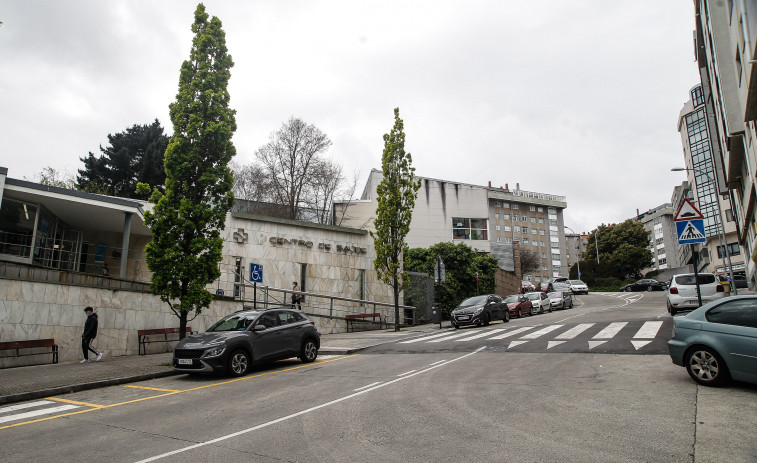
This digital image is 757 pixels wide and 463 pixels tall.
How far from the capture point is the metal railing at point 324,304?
21.8 m

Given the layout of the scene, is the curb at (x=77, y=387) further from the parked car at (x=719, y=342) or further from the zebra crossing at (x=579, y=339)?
the parked car at (x=719, y=342)

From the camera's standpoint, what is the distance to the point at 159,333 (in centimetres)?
1659

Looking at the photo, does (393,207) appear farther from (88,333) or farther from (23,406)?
(23,406)

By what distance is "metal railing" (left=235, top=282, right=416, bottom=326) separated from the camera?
859 inches

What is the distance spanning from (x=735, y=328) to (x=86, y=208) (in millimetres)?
20769

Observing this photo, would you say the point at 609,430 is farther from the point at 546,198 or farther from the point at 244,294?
the point at 546,198

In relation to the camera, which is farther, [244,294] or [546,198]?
[546,198]

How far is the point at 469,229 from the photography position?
146 feet

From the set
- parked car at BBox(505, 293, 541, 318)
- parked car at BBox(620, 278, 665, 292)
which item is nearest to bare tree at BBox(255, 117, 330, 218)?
parked car at BBox(505, 293, 541, 318)

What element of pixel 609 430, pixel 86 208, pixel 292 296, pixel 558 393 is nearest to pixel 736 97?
pixel 558 393

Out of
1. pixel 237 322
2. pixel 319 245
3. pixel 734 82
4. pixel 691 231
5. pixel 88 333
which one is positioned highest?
pixel 734 82

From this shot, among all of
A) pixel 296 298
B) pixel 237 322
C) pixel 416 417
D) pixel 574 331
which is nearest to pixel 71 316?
pixel 237 322

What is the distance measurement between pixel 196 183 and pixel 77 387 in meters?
6.72

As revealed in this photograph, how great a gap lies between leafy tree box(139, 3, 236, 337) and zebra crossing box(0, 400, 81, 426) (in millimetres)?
4983
